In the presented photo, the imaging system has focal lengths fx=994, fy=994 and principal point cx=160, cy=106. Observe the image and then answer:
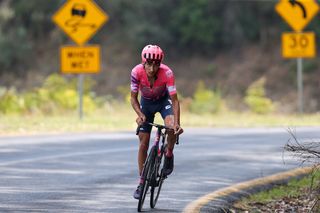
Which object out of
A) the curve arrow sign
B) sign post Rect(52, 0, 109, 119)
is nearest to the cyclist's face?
Answer: sign post Rect(52, 0, 109, 119)

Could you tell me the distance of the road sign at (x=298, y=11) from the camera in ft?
92.5

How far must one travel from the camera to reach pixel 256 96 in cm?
3609

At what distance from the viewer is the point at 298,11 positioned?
1118 inches

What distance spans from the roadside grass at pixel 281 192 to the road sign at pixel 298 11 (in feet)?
49.4

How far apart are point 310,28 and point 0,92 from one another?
16.7 m

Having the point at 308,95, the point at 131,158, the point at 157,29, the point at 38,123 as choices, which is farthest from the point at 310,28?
the point at 131,158

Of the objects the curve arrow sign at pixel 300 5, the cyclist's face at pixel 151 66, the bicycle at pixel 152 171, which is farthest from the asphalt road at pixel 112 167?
the curve arrow sign at pixel 300 5

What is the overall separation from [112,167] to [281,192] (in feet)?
10.6

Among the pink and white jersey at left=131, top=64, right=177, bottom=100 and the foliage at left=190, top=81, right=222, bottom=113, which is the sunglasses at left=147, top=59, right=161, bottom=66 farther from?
the foliage at left=190, top=81, right=222, bottom=113

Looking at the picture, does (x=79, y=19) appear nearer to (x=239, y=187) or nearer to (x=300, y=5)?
(x=300, y=5)

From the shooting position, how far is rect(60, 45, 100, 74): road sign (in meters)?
26.6

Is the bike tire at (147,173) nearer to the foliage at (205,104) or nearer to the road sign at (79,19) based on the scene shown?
the road sign at (79,19)

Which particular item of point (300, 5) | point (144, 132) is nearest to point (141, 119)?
point (144, 132)

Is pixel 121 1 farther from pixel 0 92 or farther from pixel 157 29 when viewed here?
pixel 0 92
